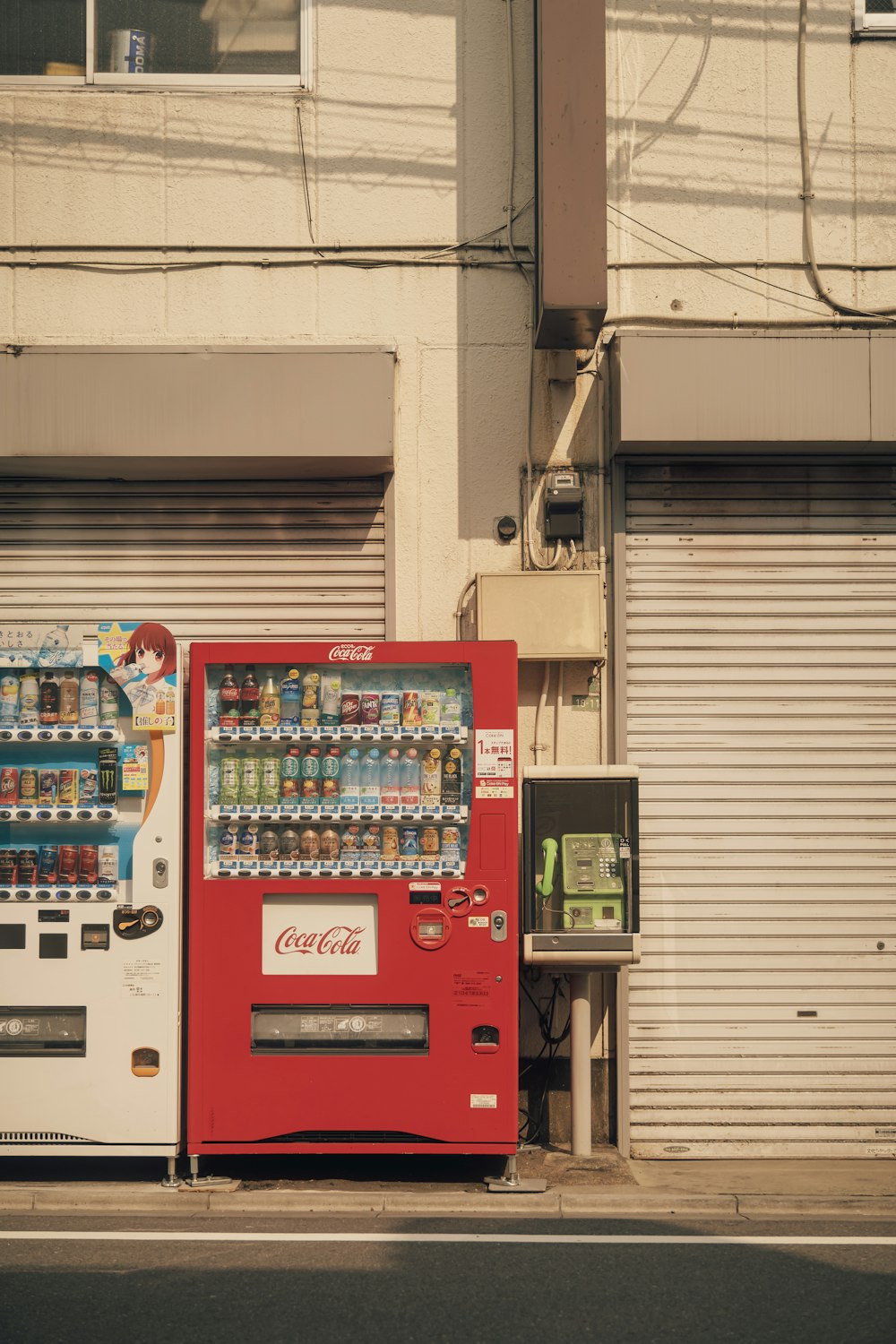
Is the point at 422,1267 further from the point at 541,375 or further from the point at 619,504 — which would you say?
the point at 541,375

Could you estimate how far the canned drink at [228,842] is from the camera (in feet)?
22.7

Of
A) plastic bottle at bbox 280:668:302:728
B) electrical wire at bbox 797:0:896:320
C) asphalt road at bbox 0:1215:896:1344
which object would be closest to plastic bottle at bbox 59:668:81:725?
plastic bottle at bbox 280:668:302:728

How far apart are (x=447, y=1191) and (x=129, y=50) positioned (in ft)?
23.3

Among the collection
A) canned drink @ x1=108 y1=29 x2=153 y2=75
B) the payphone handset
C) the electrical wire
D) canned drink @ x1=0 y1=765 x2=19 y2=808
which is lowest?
the payphone handset

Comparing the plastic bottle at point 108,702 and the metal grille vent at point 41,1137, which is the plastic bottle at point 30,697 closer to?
the plastic bottle at point 108,702

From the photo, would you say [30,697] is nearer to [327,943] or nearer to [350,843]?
[350,843]

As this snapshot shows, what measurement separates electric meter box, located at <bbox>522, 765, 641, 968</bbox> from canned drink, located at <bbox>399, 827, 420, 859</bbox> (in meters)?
0.64

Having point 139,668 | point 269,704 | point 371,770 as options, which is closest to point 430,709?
point 371,770

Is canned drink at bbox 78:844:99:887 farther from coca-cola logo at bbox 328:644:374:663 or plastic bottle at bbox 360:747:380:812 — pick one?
coca-cola logo at bbox 328:644:374:663

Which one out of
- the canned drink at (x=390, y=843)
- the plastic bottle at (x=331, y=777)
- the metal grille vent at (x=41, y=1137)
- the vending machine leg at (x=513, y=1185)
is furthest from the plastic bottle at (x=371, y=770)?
the metal grille vent at (x=41, y=1137)

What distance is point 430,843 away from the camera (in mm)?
6887

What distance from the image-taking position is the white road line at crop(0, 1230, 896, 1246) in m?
5.98

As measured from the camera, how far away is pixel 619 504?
26.6 ft

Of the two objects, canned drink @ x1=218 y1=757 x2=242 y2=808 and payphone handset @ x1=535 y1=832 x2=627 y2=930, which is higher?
canned drink @ x1=218 y1=757 x2=242 y2=808
